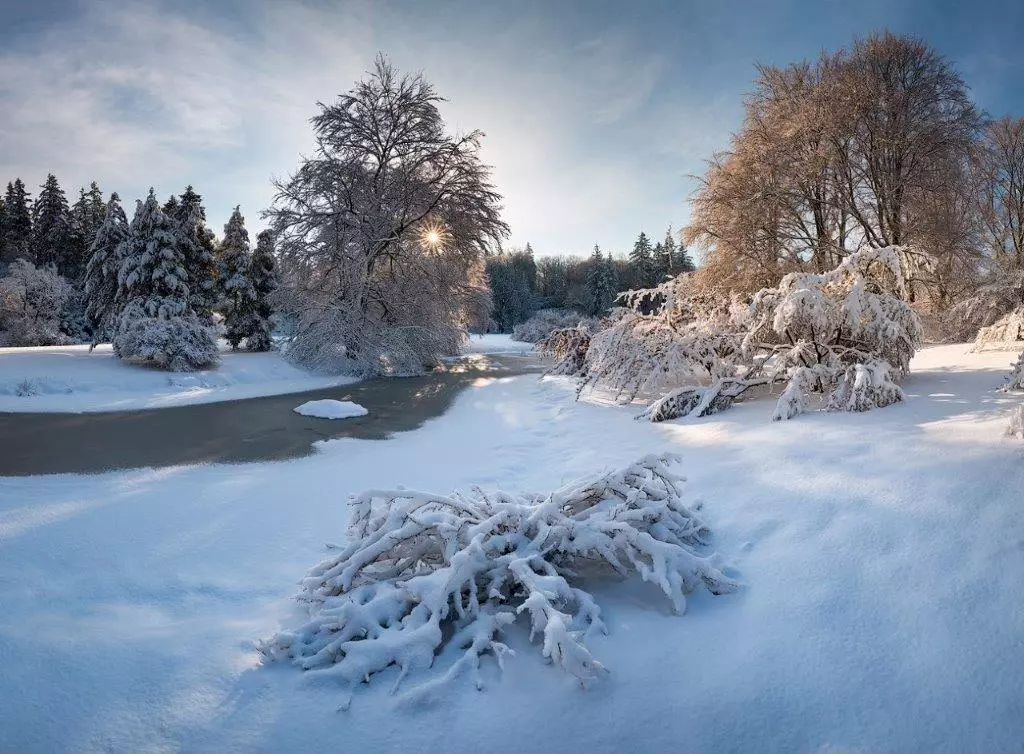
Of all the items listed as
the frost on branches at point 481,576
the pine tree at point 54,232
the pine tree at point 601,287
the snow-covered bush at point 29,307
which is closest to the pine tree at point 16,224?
the pine tree at point 54,232

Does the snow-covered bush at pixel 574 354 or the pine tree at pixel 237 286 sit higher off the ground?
the pine tree at pixel 237 286

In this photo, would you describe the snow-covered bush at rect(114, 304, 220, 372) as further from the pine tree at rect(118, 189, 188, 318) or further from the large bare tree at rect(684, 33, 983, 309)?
the large bare tree at rect(684, 33, 983, 309)

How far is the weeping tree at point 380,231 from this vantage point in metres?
14.9

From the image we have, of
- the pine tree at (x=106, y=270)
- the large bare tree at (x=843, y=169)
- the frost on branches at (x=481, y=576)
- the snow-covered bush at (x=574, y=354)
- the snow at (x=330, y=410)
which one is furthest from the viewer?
the pine tree at (x=106, y=270)

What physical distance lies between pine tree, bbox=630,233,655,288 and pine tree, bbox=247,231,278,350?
3617cm

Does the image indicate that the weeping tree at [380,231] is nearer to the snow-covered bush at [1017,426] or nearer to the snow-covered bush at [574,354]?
the snow-covered bush at [574,354]

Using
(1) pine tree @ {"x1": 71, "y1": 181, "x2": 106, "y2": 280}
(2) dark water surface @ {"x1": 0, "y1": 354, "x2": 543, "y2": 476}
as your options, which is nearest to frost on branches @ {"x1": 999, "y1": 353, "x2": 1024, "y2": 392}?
(2) dark water surface @ {"x1": 0, "y1": 354, "x2": 543, "y2": 476}

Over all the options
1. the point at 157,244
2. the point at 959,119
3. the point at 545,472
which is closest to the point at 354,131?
the point at 157,244

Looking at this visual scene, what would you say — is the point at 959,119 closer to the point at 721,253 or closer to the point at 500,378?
the point at 721,253

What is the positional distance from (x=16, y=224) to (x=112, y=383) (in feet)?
136

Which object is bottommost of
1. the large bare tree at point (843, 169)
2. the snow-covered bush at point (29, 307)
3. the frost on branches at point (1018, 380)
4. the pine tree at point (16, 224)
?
the frost on branches at point (1018, 380)

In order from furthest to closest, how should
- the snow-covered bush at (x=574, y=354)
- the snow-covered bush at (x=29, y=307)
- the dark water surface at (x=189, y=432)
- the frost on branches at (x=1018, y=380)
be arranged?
the snow-covered bush at (x=29, y=307), the snow-covered bush at (x=574, y=354), the dark water surface at (x=189, y=432), the frost on branches at (x=1018, y=380)

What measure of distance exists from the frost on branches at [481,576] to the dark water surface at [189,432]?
3923mm

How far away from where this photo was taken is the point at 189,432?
22.3ft
